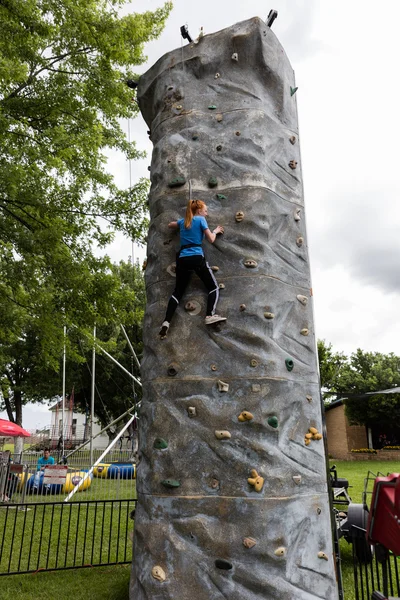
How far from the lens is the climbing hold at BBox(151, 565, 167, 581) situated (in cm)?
430

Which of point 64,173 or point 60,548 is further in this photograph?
point 64,173

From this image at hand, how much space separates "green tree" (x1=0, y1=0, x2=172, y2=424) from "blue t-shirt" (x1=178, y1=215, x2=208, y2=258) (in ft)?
19.9

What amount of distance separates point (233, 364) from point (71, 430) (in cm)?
3598

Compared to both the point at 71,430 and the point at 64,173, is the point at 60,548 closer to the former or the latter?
the point at 64,173

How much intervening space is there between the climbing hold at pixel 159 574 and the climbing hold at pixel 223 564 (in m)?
0.50

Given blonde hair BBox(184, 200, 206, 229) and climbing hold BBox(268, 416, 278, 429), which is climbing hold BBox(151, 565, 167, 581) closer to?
climbing hold BBox(268, 416, 278, 429)

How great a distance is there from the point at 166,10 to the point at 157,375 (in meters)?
11.1

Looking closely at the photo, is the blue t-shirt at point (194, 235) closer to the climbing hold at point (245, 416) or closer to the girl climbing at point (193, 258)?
the girl climbing at point (193, 258)

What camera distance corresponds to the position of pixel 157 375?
505cm

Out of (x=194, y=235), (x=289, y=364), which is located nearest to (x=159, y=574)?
(x=289, y=364)

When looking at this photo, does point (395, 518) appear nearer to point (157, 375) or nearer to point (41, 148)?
point (157, 375)

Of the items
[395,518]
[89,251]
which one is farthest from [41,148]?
[395,518]

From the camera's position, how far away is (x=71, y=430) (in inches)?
1489

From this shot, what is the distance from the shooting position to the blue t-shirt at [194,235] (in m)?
5.10
